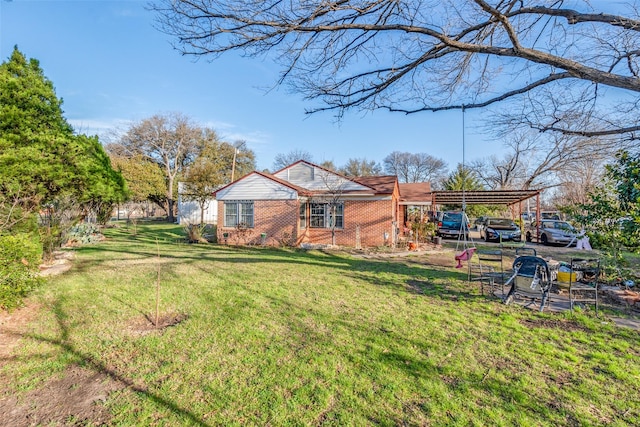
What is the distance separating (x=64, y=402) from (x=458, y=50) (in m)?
8.82

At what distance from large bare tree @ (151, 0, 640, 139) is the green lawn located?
14.7 feet

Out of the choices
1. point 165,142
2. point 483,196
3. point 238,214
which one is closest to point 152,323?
point 238,214

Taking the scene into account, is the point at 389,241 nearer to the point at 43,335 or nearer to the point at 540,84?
the point at 540,84

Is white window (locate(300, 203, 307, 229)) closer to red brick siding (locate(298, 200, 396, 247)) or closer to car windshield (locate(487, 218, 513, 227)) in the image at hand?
red brick siding (locate(298, 200, 396, 247))

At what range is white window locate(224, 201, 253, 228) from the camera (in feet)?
53.0

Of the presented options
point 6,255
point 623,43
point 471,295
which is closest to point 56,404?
point 6,255

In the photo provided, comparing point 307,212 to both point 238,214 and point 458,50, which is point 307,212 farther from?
point 458,50

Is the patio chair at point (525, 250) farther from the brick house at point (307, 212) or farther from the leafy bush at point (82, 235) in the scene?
the leafy bush at point (82, 235)

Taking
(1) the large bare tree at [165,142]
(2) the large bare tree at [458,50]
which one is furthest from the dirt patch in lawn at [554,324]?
(1) the large bare tree at [165,142]

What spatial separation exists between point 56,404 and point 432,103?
851 centimetres

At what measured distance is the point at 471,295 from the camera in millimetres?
6797

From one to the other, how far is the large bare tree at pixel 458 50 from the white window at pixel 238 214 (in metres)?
9.90

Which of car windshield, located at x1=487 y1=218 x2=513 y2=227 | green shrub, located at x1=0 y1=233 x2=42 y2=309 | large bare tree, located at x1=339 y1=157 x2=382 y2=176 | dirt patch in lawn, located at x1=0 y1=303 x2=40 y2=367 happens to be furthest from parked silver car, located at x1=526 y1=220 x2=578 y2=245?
large bare tree, located at x1=339 y1=157 x2=382 y2=176

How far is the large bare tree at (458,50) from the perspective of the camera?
5.23 metres
